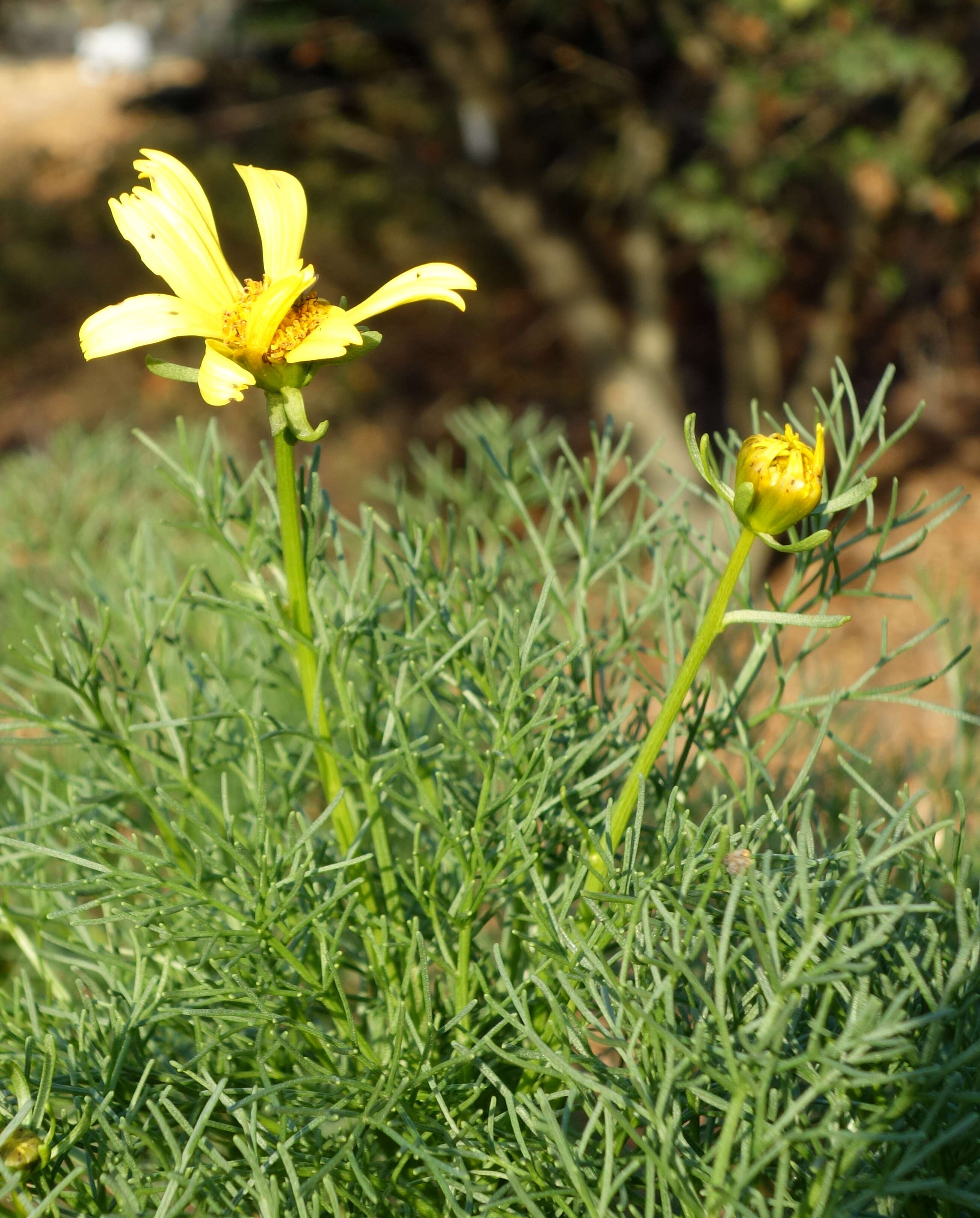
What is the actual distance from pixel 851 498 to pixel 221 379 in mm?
292

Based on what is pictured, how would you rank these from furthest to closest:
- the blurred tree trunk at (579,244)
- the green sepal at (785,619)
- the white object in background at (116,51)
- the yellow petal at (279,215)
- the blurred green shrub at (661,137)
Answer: the white object in background at (116,51) < the blurred tree trunk at (579,244) < the blurred green shrub at (661,137) < the yellow petal at (279,215) < the green sepal at (785,619)

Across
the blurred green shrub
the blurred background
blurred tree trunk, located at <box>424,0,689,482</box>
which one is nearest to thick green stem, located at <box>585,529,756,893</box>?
the blurred background

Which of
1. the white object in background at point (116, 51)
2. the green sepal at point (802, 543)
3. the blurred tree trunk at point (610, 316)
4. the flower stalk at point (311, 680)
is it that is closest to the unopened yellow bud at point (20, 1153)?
the flower stalk at point (311, 680)

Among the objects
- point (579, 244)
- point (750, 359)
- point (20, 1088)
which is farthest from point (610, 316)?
point (20, 1088)

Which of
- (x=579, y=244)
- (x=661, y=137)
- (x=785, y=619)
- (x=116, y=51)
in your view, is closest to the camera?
(x=785, y=619)

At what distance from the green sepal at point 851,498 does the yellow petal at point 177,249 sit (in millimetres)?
310

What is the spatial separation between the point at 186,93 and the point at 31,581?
3.38m

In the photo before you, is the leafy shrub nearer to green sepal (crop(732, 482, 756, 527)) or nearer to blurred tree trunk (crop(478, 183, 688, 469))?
green sepal (crop(732, 482, 756, 527))

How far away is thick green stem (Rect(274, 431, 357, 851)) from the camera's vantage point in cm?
50

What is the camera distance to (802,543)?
452mm

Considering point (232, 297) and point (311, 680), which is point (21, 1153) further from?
point (232, 297)

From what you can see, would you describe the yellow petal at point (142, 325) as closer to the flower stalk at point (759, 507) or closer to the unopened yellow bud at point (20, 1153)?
the flower stalk at point (759, 507)

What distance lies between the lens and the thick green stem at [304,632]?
500 millimetres

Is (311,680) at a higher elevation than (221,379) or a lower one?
lower
